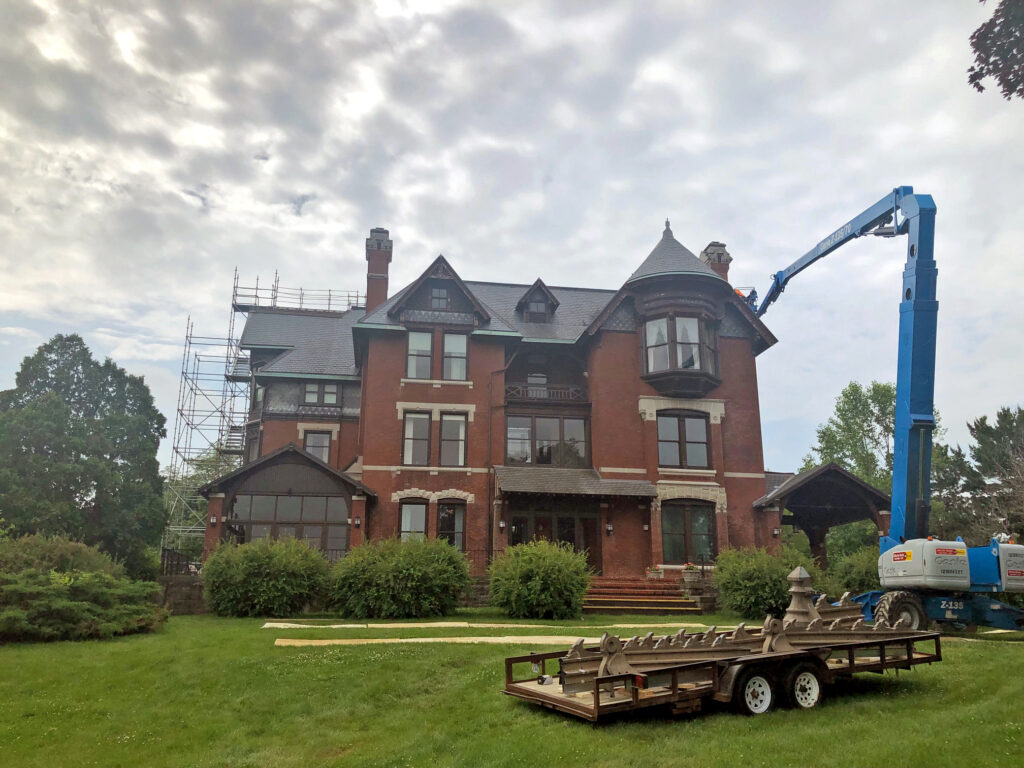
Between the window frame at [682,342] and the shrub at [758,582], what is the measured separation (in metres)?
8.79

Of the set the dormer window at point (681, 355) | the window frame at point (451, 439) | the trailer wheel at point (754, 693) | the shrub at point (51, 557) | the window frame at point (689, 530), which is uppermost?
the dormer window at point (681, 355)

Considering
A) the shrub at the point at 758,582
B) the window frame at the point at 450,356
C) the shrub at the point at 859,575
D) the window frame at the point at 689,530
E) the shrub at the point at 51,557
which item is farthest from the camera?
the window frame at the point at 450,356

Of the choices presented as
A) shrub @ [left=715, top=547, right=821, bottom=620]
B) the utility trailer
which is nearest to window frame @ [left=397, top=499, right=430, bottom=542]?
shrub @ [left=715, top=547, right=821, bottom=620]

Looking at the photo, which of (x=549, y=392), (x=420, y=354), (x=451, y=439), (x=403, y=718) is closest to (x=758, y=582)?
(x=549, y=392)

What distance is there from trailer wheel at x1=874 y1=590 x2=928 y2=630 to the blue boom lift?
0.02 meters

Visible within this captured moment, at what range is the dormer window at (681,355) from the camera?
2981 centimetres

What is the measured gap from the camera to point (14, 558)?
1666 cm

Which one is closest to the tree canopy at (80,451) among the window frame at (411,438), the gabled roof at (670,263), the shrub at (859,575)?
the window frame at (411,438)

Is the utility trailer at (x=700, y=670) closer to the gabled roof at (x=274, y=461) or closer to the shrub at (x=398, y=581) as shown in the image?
the shrub at (x=398, y=581)

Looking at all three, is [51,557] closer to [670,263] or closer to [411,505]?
[411,505]

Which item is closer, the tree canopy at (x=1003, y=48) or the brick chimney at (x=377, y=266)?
the tree canopy at (x=1003, y=48)

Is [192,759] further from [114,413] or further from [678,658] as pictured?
[114,413]

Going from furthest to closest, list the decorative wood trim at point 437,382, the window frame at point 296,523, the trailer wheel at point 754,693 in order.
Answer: the decorative wood trim at point 437,382 < the window frame at point 296,523 < the trailer wheel at point 754,693

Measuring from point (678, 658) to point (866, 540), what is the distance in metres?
40.1
